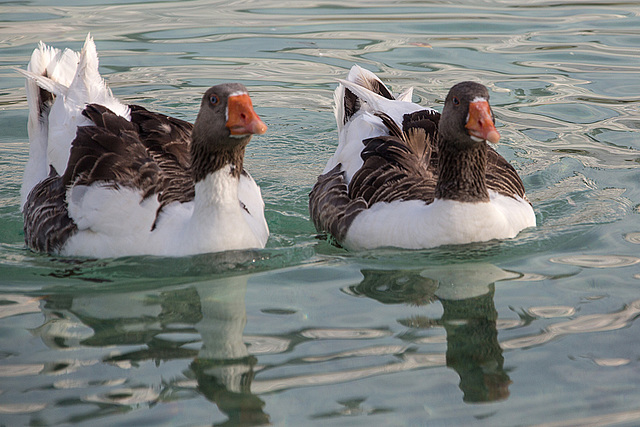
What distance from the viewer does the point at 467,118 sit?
7.28 metres

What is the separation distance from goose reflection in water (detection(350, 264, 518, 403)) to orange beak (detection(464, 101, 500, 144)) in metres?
1.15

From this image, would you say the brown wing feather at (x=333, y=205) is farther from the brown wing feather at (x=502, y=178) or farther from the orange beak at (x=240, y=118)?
the orange beak at (x=240, y=118)

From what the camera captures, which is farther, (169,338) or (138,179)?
(138,179)

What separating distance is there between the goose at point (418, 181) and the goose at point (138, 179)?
94cm

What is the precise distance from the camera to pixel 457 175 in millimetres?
7594

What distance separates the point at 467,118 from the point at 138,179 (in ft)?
9.52

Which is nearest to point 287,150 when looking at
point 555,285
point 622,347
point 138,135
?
point 138,135

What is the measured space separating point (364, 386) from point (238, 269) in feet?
7.31

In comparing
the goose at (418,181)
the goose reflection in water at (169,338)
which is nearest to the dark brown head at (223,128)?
the goose reflection in water at (169,338)

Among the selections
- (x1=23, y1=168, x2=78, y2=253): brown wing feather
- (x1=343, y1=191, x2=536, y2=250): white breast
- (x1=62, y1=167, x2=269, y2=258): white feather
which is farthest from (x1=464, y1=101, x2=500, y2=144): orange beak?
(x1=23, y1=168, x2=78, y2=253): brown wing feather

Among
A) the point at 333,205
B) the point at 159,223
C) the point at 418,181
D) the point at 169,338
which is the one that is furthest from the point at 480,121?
the point at 169,338

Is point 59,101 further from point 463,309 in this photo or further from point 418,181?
point 463,309

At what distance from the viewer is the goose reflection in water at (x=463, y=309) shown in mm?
5520

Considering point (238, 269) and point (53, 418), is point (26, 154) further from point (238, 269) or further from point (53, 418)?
point (53, 418)
